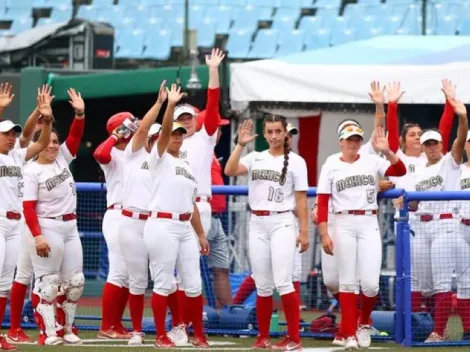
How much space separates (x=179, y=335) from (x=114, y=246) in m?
1.03

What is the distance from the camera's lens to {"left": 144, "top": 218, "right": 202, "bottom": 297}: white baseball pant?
9.20 meters

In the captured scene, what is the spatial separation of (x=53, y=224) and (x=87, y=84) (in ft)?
29.7

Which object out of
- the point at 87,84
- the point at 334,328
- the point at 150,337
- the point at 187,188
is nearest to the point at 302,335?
the point at 334,328

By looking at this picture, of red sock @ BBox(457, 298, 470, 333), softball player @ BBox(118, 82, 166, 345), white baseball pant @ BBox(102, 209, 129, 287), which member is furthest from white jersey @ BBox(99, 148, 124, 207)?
red sock @ BBox(457, 298, 470, 333)

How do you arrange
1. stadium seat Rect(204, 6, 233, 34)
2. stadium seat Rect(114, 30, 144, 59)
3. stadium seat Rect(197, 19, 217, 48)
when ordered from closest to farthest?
stadium seat Rect(114, 30, 144, 59) < stadium seat Rect(197, 19, 217, 48) < stadium seat Rect(204, 6, 233, 34)

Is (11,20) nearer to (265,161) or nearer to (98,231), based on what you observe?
(98,231)

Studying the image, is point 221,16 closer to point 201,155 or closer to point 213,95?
point 201,155

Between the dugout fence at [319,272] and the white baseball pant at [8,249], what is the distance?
1734 millimetres

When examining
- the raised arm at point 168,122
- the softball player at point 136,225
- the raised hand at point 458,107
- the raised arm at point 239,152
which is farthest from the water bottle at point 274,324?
the raised hand at point 458,107

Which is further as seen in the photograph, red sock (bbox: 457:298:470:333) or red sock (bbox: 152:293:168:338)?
red sock (bbox: 457:298:470:333)

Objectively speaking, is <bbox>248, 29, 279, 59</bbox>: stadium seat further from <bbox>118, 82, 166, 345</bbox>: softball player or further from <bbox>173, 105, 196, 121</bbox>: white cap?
<bbox>118, 82, 166, 345</bbox>: softball player

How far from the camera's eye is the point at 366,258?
31.1ft

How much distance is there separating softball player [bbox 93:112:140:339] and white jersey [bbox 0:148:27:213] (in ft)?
3.00

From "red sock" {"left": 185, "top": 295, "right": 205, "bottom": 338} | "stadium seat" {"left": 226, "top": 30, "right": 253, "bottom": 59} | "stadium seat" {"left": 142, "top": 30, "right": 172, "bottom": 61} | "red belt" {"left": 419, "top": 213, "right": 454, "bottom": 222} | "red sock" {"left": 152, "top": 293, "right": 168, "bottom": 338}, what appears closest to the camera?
"red sock" {"left": 152, "top": 293, "right": 168, "bottom": 338}
